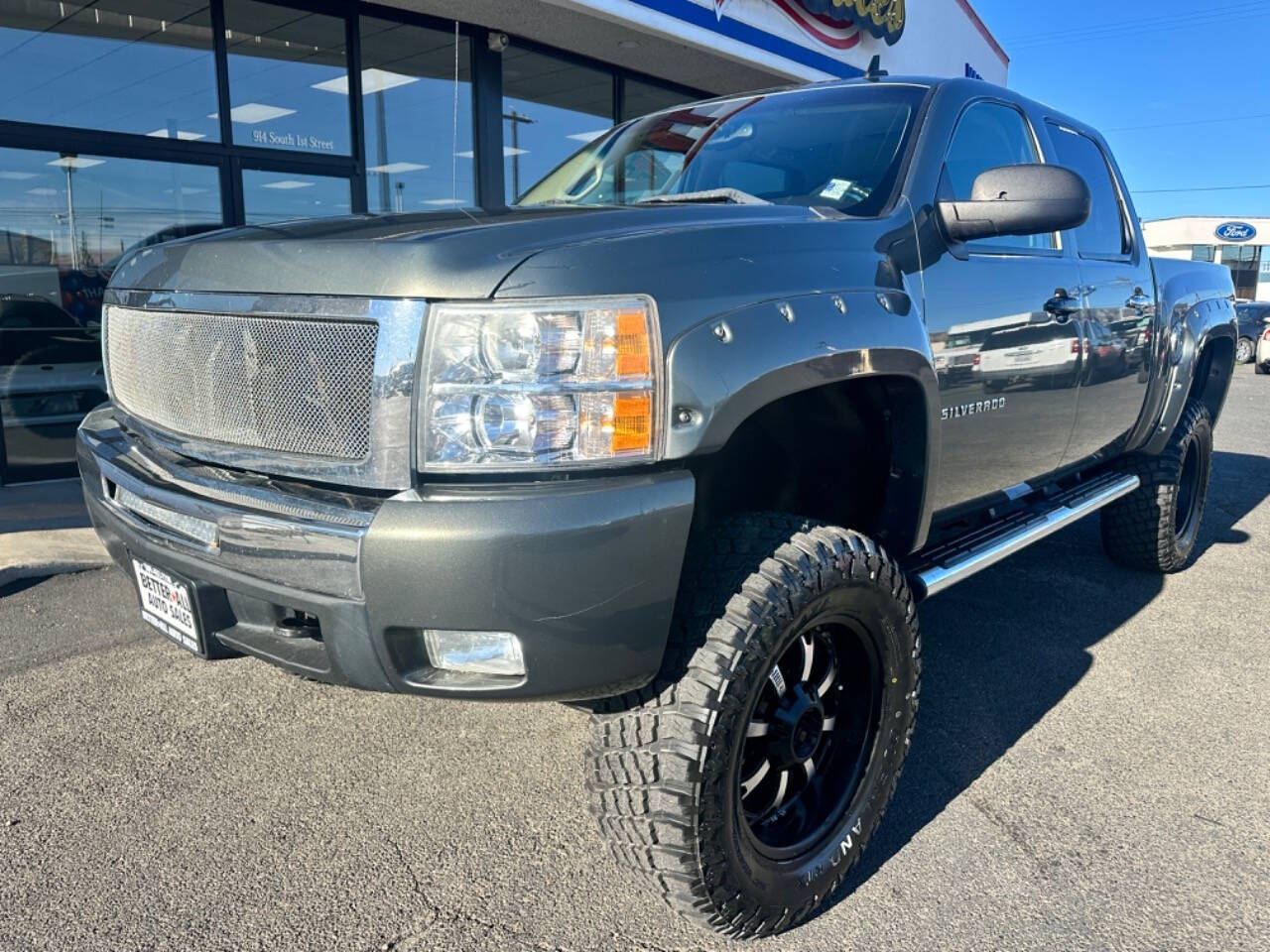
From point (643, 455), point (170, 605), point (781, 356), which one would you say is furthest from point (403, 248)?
point (170, 605)

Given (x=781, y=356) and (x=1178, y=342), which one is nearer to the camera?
(x=781, y=356)

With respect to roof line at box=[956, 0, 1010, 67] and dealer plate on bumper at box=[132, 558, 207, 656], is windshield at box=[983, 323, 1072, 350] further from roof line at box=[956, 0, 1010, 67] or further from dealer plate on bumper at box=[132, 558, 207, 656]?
roof line at box=[956, 0, 1010, 67]

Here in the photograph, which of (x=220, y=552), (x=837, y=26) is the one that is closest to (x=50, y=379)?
(x=220, y=552)

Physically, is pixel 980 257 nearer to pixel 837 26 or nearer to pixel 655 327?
pixel 655 327

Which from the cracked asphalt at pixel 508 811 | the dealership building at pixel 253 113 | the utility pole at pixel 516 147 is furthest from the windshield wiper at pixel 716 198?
the utility pole at pixel 516 147

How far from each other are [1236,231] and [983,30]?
43166mm

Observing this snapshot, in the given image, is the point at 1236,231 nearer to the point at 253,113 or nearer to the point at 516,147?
the point at 516,147

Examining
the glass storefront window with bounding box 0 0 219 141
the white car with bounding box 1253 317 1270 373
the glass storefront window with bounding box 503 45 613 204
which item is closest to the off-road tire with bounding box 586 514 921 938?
the glass storefront window with bounding box 0 0 219 141

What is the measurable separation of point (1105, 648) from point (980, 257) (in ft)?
6.14

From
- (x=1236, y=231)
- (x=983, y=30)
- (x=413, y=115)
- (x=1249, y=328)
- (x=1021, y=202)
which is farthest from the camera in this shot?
(x=1236, y=231)

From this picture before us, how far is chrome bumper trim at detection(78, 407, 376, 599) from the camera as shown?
5.92 feet

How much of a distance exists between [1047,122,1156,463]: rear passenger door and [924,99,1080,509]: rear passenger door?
0.16 metres

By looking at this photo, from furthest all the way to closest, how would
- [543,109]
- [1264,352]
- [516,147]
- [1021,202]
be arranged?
[1264,352] < [543,109] < [516,147] < [1021,202]

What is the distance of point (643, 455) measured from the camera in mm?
1826
